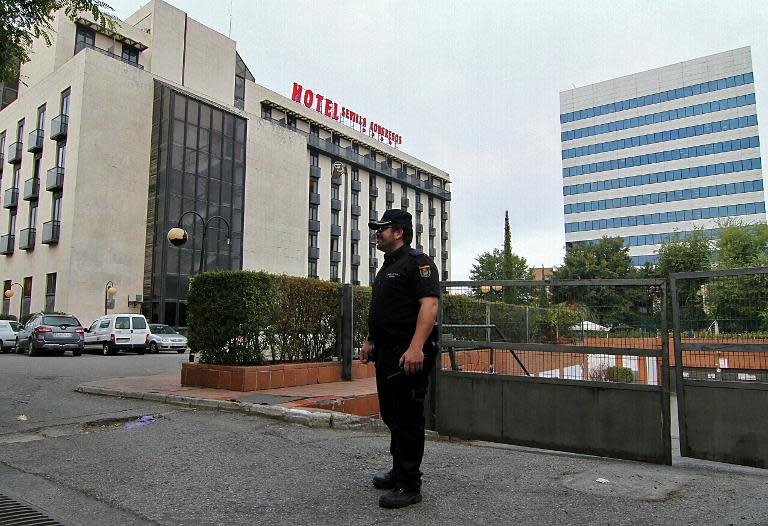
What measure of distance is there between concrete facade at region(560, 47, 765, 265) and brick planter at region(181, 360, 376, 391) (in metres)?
75.2

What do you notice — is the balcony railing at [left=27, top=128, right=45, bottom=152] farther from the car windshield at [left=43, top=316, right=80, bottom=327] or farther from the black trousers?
the black trousers

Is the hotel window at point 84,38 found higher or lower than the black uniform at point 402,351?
higher

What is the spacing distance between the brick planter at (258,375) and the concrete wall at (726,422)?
18.2 feet

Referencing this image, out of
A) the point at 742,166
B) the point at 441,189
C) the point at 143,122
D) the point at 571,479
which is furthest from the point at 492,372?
the point at 742,166

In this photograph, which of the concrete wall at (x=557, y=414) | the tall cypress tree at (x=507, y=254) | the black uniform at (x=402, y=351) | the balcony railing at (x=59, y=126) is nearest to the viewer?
the black uniform at (x=402, y=351)

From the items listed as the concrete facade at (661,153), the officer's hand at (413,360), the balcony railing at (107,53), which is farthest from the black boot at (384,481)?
the concrete facade at (661,153)

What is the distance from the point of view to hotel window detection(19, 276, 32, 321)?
1401 inches

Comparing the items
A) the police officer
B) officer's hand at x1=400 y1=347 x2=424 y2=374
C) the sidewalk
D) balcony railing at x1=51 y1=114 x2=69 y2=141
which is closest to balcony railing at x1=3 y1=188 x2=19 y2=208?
balcony railing at x1=51 y1=114 x2=69 y2=141

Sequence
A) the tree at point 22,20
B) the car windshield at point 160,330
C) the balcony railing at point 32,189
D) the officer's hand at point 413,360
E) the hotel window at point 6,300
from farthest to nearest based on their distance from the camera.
Result: the hotel window at point 6,300 → the balcony railing at point 32,189 → the car windshield at point 160,330 → the tree at point 22,20 → the officer's hand at point 413,360

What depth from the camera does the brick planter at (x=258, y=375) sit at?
8.41 metres

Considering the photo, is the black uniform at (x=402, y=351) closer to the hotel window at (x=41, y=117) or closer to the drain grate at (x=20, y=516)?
the drain grate at (x=20, y=516)

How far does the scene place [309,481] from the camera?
410 cm

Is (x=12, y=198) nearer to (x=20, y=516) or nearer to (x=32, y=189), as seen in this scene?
(x=32, y=189)

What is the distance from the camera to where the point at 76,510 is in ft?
11.8
